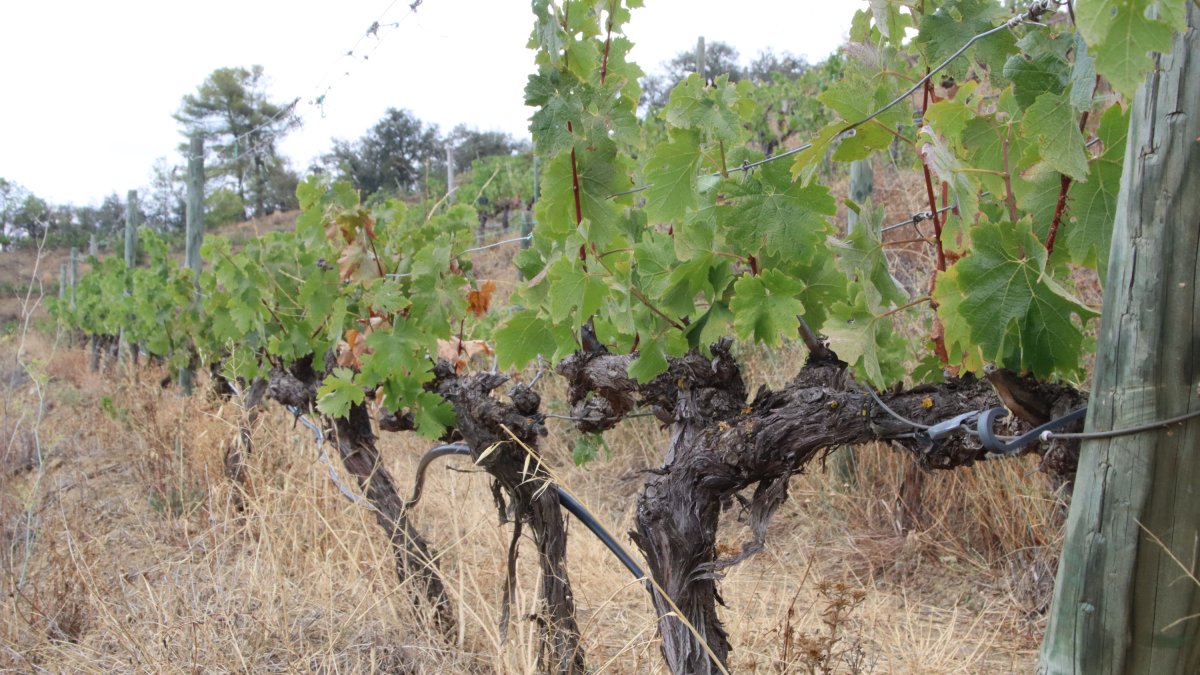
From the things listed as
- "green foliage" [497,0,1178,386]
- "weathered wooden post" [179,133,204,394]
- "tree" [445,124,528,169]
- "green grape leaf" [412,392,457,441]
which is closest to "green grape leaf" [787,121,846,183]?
"green foliage" [497,0,1178,386]

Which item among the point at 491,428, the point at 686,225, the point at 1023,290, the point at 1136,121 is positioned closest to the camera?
the point at 1136,121

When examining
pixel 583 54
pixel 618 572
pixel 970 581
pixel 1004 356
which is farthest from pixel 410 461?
pixel 1004 356

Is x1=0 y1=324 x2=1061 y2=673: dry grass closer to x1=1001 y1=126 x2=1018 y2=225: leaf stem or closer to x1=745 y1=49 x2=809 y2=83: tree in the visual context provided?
x1=1001 y1=126 x2=1018 y2=225: leaf stem

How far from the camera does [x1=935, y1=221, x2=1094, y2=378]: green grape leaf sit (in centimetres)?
132

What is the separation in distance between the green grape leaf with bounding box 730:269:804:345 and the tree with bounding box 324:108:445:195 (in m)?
29.0

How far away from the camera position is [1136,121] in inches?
46.2

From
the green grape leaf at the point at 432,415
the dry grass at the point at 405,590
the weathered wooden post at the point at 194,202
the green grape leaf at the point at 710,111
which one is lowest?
the dry grass at the point at 405,590

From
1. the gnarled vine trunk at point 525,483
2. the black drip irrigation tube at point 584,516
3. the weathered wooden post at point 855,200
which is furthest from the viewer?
the weathered wooden post at point 855,200

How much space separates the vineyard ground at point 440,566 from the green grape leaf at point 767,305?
38cm

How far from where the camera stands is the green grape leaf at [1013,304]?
1.32 metres

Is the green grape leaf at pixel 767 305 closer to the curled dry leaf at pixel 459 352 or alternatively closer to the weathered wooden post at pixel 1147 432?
the weathered wooden post at pixel 1147 432

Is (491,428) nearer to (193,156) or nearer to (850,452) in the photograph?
(850,452)

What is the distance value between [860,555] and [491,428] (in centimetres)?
258

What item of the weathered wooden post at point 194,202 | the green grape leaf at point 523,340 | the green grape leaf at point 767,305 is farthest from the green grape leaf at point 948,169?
the weathered wooden post at point 194,202
